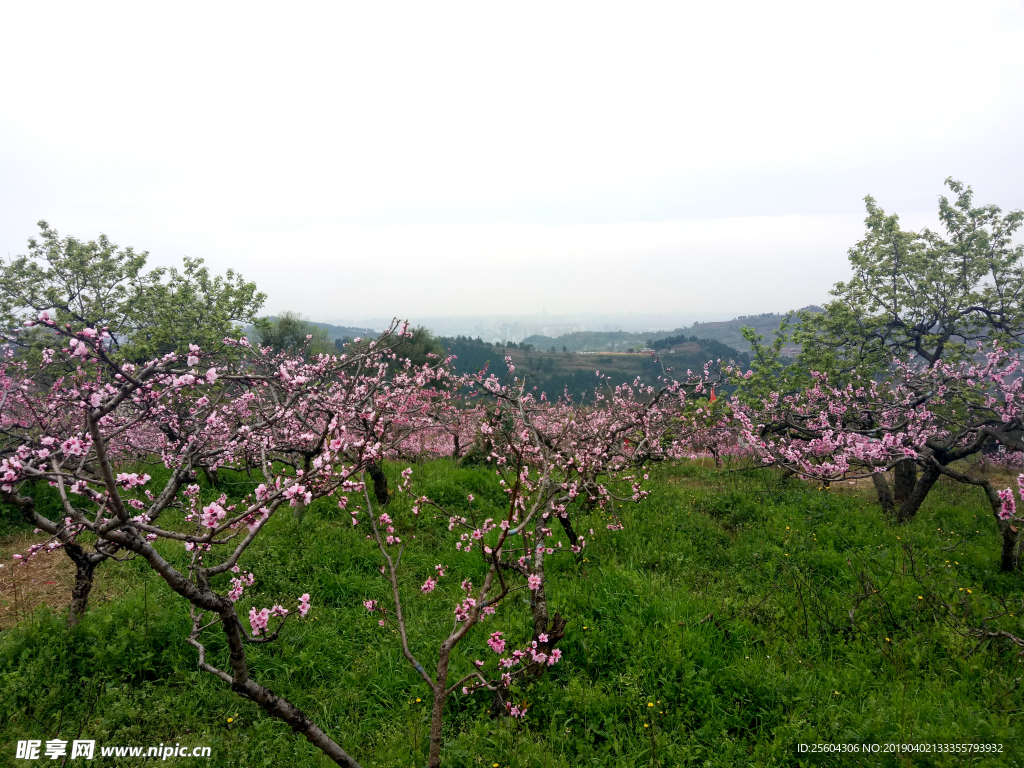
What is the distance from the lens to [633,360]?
11344 centimetres

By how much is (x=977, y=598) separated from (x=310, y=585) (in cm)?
966

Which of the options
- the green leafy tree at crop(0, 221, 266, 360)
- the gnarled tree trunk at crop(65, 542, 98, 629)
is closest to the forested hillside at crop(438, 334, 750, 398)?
the green leafy tree at crop(0, 221, 266, 360)

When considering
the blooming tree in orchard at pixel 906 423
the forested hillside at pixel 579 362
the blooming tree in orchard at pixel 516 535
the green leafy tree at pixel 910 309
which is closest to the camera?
the blooming tree in orchard at pixel 516 535

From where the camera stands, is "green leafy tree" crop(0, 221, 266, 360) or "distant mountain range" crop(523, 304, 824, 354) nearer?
"green leafy tree" crop(0, 221, 266, 360)

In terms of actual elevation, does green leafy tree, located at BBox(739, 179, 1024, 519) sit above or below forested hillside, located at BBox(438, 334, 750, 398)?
above

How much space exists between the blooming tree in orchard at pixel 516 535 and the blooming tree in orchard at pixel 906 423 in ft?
10.9

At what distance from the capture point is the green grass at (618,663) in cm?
446

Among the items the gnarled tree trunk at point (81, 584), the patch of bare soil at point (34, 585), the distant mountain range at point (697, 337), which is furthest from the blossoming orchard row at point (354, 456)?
the distant mountain range at point (697, 337)

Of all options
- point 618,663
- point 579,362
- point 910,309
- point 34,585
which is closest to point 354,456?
point 34,585

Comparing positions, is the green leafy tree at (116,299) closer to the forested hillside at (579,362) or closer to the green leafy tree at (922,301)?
the green leafy tree at (922,301)

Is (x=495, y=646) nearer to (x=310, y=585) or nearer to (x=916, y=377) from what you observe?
(x=310, y=585)

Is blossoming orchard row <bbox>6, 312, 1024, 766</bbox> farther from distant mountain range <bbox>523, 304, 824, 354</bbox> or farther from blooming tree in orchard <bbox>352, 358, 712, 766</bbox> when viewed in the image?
distant mountain range <bbox>523, 304, 824, 354</bbox>

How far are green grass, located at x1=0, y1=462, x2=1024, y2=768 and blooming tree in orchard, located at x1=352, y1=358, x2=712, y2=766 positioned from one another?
292 mm

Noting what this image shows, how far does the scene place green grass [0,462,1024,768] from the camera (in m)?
4.46
